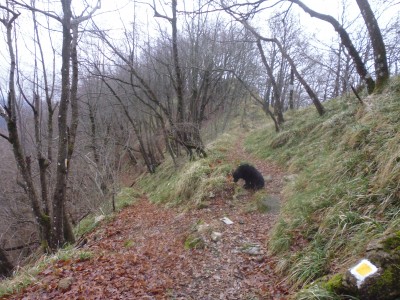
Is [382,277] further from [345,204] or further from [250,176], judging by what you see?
[250,176]

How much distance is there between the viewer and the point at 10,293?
3.53 m

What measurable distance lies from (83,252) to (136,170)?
16.4m

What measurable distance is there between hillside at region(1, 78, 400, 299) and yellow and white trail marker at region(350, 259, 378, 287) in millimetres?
95

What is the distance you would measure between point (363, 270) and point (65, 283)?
340cm

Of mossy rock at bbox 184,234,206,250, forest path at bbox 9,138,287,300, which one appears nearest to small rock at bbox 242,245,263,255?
forest path at bbox 9,138,287,300

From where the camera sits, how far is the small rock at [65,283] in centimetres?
343

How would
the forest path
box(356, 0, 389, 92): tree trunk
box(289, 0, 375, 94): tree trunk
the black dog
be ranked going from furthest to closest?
box(289, 0, 375, 94): tree trunk → the black dog → box(356, 0, 389, 92): tree trunk → the forest path

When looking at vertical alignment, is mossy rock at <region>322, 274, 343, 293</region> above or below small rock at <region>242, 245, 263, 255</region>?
above

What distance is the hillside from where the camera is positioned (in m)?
2.94

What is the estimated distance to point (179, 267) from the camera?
419 cm

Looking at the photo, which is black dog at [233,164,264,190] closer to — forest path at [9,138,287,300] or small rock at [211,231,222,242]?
forest path at [9,138,287,300]

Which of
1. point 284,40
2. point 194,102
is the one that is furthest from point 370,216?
point 284,40

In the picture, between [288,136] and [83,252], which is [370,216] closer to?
[83,252]

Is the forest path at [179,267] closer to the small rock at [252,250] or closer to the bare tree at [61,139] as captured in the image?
the small rock at [252,250]
